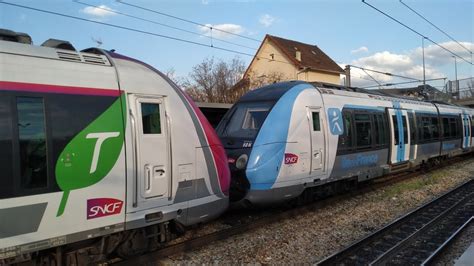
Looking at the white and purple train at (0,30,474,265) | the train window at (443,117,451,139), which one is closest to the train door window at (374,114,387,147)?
the white and purple train at (0,30,474,265)

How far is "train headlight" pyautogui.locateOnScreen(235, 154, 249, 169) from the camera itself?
859 cm

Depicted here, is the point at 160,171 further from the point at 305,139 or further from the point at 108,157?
the point at 305,139

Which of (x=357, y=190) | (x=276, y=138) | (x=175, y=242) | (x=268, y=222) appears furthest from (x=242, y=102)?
(x=357, y=190)

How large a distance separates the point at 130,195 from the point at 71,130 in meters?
1.11

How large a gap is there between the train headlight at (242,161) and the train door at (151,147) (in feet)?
8.72

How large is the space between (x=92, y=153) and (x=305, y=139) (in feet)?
17.2

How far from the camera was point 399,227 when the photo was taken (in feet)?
29.5

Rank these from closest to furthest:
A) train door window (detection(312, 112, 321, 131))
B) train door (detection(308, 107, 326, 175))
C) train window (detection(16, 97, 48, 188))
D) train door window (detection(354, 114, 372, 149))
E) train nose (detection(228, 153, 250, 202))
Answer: train window (detection(16, 97, 48, 188))
train nose (detection(228, 153, 250, 202))
train door (detection(308, 107, 326, 175))
train door window (detection(312, 112, 321, 131))
train door window (detection(354, 114, 372, 149))

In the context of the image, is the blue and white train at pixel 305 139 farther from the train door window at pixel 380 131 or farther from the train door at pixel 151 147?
the train door at pixel 151 147

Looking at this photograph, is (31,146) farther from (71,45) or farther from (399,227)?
(399,227)

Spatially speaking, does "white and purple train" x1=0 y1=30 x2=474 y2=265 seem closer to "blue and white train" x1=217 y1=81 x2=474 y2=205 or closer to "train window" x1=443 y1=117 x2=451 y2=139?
"blue and white train" x1=217 y1=81 x2=474 y2=205

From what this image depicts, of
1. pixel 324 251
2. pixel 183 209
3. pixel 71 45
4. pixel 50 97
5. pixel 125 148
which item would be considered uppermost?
pixel 71 45

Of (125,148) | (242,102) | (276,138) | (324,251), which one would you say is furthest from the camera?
(242,102)

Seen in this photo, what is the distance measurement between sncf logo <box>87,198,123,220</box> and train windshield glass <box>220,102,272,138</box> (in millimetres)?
4035
